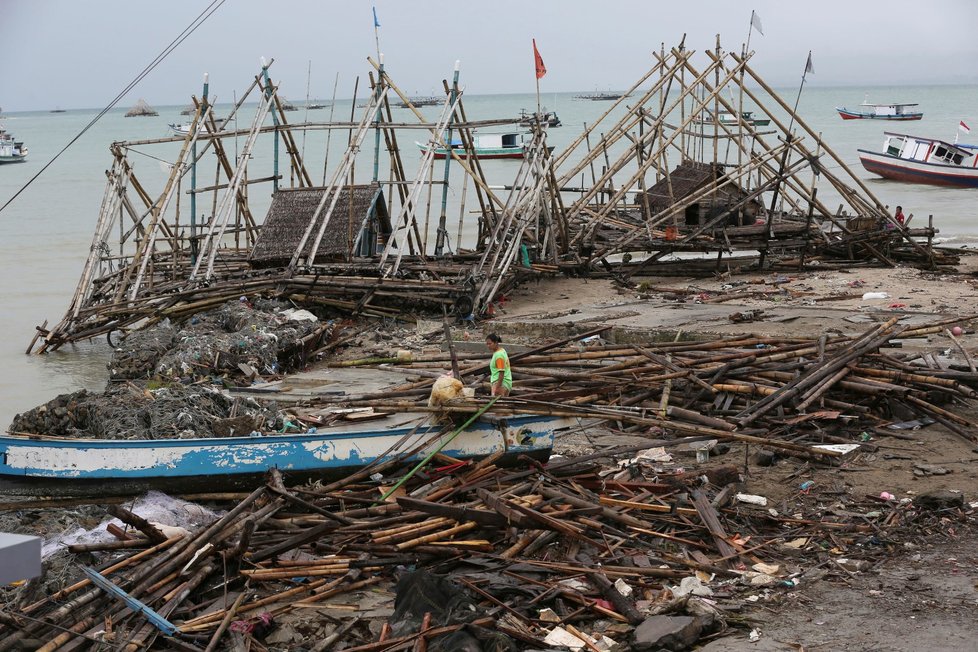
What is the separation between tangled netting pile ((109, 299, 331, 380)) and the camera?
12805mm

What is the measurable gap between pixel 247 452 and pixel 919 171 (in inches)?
1374

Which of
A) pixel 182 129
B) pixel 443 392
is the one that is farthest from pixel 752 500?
pixel 182 129

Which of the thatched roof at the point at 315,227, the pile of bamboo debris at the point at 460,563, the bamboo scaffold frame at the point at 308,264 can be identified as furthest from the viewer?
the thatched roof at the point at 315,227

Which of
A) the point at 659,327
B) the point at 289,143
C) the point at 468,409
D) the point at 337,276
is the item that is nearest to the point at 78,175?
the point at 289,143

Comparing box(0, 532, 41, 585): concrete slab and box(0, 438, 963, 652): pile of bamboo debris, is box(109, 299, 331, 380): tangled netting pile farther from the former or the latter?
box(0, 532, 41, 585): concrete slab

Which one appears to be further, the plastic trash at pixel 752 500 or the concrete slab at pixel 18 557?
the plastic trash at pixel 752 500

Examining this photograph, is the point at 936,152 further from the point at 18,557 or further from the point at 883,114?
the point at 883,114

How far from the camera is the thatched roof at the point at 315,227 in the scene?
1677cm

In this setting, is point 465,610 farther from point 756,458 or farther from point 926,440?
point 926,440

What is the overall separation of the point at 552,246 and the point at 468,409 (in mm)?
9633

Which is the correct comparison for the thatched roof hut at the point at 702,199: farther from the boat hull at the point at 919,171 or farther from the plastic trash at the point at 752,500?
the boat hull at the point at 919,171

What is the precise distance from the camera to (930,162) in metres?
37.8

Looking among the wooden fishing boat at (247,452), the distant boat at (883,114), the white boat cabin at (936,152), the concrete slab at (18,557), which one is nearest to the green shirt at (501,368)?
the wooden fishing boat at (247,452)

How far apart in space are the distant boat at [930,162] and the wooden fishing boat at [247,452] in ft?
108
